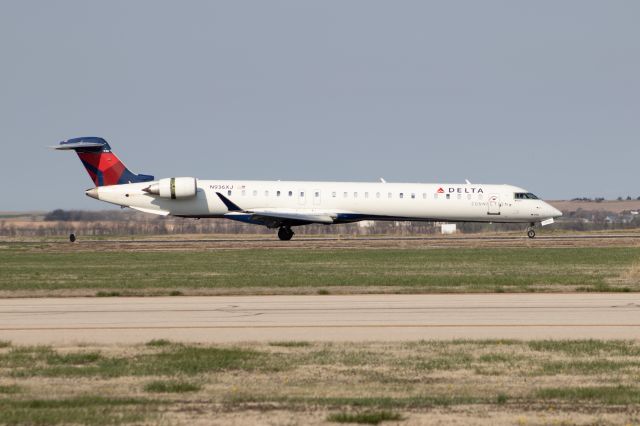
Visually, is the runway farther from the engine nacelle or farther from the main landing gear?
the main landing gear

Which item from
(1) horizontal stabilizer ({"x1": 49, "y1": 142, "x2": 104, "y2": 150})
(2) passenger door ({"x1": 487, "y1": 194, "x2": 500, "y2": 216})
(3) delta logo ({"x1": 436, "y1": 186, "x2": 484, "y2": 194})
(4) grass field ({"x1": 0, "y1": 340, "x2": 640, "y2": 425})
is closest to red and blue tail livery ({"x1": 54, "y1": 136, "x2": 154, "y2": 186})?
(1) horizontal stabilizer ({"x1": 49, "y1": 142, "x2": 104, "y2": 150})

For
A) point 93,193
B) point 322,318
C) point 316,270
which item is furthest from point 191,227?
point 322,318

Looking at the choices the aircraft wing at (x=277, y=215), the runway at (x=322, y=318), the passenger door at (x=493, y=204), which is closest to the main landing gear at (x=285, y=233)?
the aircraft wing at (x=277, y=215)

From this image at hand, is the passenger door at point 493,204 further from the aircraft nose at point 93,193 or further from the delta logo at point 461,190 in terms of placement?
the aircraft nose at point 93,193

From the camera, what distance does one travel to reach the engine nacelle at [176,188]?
5306cm

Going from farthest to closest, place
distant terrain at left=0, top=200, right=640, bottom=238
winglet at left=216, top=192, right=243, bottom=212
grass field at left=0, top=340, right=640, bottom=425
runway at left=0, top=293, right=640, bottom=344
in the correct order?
distant terrain at left=0, top=200, right=640, bottom=238, winglet at left=216, top=192, right=243, bottom=212, runway at left=0, top=293, right=640, bottom=344, grass field at left=0, top=340, right=640, bottom=425

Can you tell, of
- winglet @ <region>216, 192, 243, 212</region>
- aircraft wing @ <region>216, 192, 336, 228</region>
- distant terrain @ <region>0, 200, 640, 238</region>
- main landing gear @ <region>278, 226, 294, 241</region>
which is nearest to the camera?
aircraft wing @ <region>216, 192, 336, 228</region>

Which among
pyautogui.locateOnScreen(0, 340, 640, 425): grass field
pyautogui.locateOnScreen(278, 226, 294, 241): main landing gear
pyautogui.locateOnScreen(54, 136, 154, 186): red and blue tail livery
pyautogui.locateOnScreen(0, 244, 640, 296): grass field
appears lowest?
pyautogui.locateOnScreen(0, 340, 640, 425): grass field

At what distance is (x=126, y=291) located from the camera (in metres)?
26.2

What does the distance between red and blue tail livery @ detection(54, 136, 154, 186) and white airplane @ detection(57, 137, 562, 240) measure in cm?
36

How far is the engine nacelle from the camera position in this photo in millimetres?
53062

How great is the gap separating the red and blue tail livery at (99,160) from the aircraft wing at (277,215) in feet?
21.4

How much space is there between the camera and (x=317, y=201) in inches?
2116

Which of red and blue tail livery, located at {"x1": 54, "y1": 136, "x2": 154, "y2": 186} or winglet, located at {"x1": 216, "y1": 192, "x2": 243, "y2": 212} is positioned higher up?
red and blue tail livery, located at {"x1": 54, "y1": 136, "x2": 154, "y2": 186}
